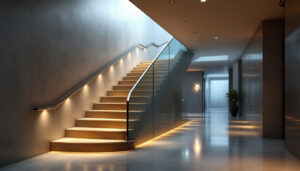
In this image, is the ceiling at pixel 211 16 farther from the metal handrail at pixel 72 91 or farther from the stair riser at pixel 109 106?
the stair riser at pixel 109 106

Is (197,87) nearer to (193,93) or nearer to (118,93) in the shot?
(193,93)

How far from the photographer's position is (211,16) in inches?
275

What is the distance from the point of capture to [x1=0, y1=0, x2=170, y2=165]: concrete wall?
4.38m

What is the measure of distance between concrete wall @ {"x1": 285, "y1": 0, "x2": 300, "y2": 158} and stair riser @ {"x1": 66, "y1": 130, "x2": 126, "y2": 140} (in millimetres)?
3245

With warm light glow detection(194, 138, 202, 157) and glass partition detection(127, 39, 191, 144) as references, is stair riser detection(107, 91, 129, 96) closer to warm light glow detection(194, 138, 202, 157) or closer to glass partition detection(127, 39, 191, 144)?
glass partition detection(127, 39, 191, 144)

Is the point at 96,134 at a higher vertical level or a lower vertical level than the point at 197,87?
lower

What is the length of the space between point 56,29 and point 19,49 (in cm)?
125

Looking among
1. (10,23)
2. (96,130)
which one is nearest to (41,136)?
(96,130)

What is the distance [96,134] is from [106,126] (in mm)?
452

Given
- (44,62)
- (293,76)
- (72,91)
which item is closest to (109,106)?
(72,91)

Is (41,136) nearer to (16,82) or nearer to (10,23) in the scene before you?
(16,82)

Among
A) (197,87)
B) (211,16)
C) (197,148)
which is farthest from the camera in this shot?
(197,87)

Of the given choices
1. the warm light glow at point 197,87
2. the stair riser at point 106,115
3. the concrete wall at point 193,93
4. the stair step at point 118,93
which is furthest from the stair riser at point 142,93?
the warm light glow at point 197,87

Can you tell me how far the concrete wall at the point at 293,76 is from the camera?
4785mm
